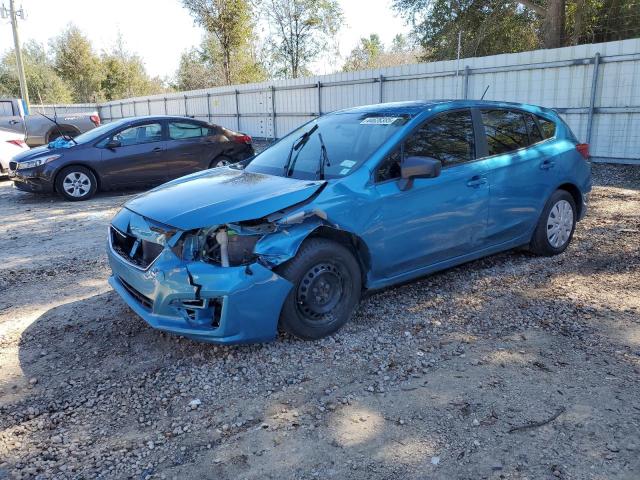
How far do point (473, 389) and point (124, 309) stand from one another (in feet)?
9.34

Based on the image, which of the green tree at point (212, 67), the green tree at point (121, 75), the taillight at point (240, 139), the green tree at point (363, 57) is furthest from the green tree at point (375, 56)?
the taillight at point (240, 139)

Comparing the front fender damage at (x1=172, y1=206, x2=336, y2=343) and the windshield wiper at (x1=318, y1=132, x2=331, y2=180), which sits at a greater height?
the windshield wiper at (x1=318, y1=132, x2=331, y2=180)

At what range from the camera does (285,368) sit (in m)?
3.41

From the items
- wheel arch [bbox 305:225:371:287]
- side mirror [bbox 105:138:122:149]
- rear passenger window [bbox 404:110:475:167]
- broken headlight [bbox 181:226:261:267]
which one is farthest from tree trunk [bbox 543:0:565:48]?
broken headlight [bbox 181:226:261:267]

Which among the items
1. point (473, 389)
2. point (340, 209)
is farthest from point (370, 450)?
point (340, 209)

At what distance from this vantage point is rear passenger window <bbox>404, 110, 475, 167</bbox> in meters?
4.22

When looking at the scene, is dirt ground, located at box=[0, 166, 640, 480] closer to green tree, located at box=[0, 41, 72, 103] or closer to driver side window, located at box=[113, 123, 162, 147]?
driver side window, located at box=[113, 123, 162, 147]

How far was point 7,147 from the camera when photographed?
11.4 meters

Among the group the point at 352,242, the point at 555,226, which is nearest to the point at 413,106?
the point at 352,242

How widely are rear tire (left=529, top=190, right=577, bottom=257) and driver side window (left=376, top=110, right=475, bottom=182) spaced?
1.26 meters

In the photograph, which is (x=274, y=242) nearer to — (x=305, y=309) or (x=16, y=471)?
(x=305, y=309)

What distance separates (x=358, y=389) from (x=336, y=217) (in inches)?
46.2

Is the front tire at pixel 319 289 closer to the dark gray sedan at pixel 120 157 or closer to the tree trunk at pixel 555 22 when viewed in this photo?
the dark gray sedan at pixel 120 157

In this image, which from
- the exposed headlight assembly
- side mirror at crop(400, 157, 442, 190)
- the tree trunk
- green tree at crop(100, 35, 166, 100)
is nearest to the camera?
side mirror at crop(400, 157, 442, 190)
